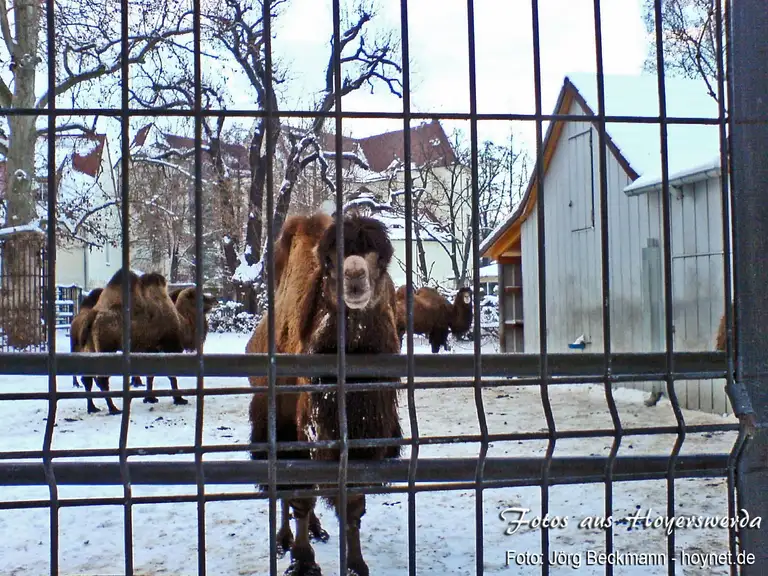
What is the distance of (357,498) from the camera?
3.93 m

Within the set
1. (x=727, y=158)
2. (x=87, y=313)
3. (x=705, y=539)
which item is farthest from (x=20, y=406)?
(x=727, y=158)

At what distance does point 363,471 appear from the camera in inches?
82.0

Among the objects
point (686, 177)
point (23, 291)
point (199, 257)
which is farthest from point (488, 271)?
point (199, 257)

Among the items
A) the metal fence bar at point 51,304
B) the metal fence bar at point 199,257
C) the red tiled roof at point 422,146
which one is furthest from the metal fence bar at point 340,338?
the red tiled roof at point 422,146

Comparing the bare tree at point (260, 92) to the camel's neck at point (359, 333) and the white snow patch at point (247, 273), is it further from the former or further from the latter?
the camel's neck at point (359, 333)

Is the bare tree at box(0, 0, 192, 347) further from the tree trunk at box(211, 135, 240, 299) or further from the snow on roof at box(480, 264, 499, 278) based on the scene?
the snow on roof at box(480, 264, 499, 278)

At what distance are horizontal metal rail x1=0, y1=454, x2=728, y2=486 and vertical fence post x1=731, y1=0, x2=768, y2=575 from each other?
11cm

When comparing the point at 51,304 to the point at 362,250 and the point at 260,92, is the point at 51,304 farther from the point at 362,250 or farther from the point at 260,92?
the point at 260,92

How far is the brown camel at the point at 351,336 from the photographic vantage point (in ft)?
11.7

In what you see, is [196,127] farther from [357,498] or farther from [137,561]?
[137,561]

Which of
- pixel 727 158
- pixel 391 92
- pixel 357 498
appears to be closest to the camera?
pixel 727 158

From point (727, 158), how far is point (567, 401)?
9.68 metres

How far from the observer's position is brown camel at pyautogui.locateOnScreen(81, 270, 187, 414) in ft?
36.4

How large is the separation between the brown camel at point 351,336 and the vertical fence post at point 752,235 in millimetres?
1640
